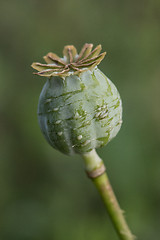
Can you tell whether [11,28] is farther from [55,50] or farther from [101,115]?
[101,115]

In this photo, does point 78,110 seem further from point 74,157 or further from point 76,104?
point 74,157

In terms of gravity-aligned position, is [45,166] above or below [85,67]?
below

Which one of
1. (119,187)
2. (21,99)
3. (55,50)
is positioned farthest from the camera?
(55,50)

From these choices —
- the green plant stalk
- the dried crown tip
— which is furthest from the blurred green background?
the dried crown tip

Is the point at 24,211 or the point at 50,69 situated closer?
the point at 50,69

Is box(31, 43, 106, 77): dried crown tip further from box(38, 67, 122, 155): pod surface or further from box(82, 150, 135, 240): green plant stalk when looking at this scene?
box(82, 150, 135, 240): green plant stalk

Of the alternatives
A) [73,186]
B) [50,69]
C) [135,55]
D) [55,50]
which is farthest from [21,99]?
[50,69]

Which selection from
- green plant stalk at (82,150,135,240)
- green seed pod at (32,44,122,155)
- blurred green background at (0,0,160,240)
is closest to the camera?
green seed pod at (32,44,122,155)

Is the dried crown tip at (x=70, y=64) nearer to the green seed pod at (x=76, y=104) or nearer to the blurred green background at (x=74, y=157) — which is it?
the green seed pod at (x=76, y=104)
